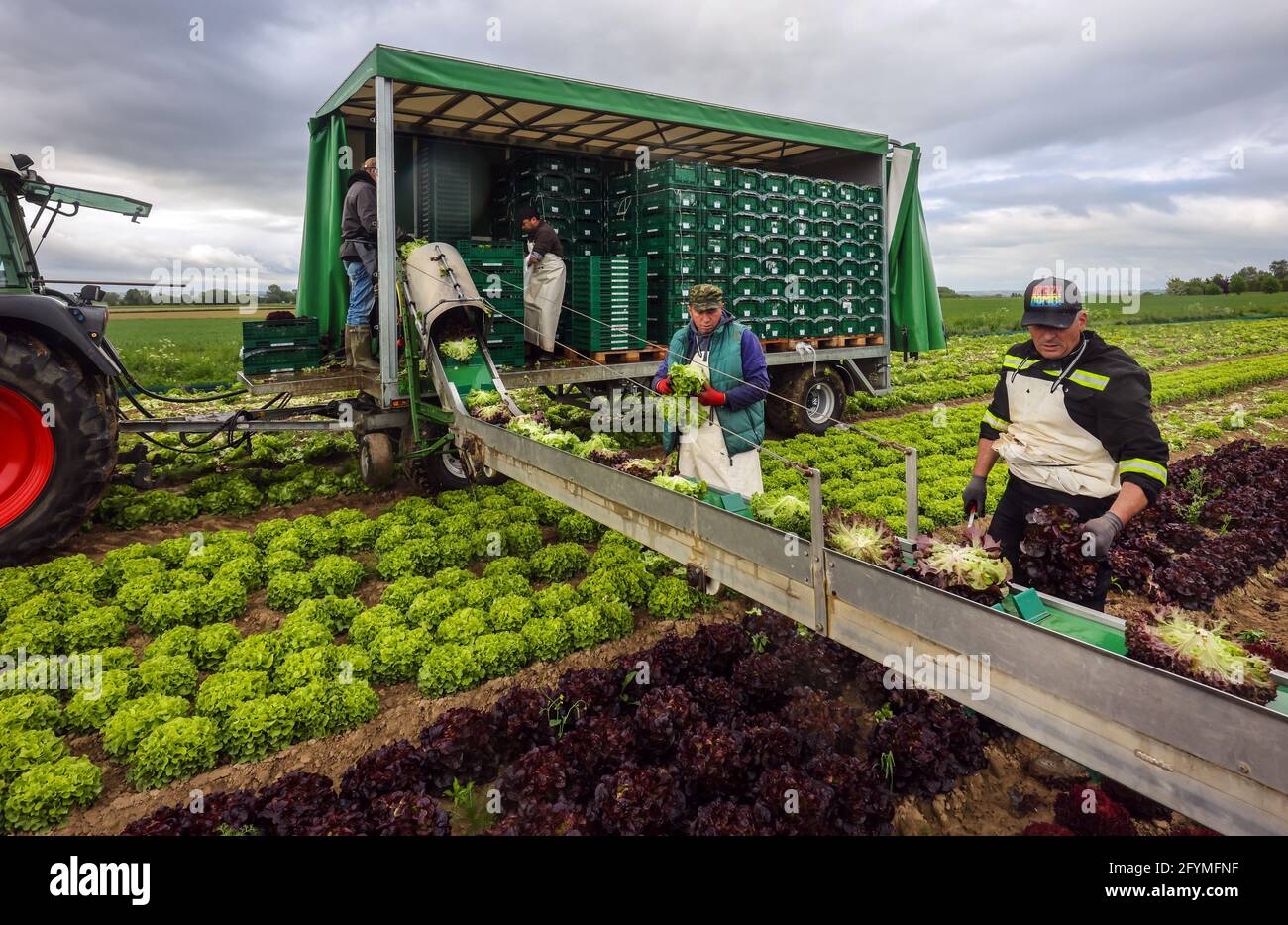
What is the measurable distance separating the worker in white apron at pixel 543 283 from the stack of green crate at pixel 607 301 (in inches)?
14.8

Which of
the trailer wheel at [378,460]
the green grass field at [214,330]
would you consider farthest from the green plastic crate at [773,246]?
the green grass field at [214,330]

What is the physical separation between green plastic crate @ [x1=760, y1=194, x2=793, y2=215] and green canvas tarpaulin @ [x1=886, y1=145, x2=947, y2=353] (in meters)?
2.36

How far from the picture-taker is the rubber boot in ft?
26.4

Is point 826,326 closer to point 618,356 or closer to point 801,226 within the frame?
point 801,226

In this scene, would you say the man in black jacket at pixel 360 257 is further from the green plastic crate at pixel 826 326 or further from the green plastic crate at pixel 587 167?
the green plastic crate at pixel 826 326

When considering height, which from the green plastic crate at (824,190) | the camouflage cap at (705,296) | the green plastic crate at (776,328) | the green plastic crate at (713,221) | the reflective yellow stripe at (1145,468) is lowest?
the reflective yellow stripe at (1145,468)

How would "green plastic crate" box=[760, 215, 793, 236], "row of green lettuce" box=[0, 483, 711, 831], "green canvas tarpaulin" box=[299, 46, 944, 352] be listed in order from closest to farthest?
"row of green lettuce" box=[0, 483, 711, 831], "green canvas tarpaulin" box=[299, 46, 944, 352], "green plastic crate" box=[760, 215, 793, 236]

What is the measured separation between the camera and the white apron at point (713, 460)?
5629 millimetres

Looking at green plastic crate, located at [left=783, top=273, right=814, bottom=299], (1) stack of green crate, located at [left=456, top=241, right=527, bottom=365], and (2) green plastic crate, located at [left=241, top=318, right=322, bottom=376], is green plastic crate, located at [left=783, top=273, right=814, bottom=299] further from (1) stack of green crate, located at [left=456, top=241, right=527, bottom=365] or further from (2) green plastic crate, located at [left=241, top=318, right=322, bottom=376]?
(2) green plastic crate, located at [left=241, top=318, right=322, bottom=376]

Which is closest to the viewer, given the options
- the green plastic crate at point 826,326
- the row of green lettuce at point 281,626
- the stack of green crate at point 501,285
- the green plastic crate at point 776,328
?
the row of green lettuce at point 281,626

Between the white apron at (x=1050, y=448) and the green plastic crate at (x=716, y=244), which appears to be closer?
the white apron at (x=1050, y=448)

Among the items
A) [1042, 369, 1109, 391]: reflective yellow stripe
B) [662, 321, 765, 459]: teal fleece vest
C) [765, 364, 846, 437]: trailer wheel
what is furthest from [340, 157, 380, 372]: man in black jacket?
[1042, 369, 1109, 391]: reflective yellow stripe

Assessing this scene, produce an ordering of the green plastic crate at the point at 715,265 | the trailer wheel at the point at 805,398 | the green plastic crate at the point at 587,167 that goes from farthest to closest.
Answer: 1. the trailer wheel at the point at 805,398
2. the green plastic crate at the point at 587,167
3. the green plastic crate at the point at 715,265
